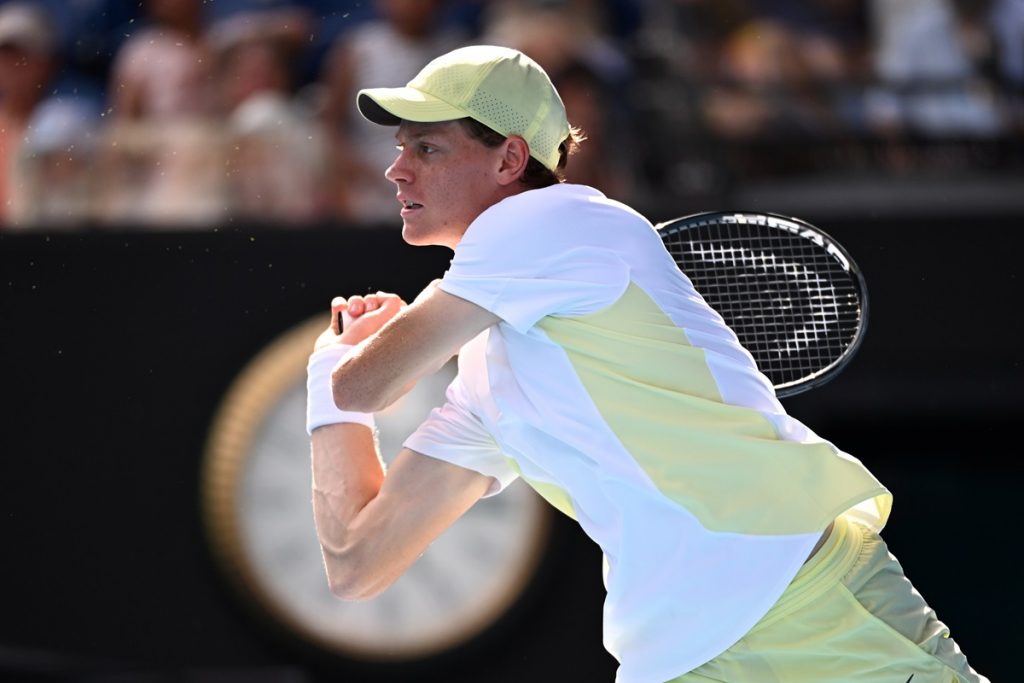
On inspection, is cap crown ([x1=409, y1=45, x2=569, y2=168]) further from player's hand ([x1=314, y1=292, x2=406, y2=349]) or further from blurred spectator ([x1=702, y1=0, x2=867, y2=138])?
blurred spectator ([x1=702, y1=0, x2=867, y2=138])

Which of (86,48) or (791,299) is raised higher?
(791,299)

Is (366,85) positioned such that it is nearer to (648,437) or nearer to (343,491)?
(343,491)

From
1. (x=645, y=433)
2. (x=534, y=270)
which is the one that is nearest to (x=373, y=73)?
(x=534, y=270)

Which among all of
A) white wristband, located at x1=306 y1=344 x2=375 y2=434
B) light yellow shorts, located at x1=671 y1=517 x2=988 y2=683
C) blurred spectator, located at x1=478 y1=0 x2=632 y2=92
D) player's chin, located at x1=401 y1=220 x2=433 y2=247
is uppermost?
player's chin, located at x1=401 y1=220 x2=433 y2=247

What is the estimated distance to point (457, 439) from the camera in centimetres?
265

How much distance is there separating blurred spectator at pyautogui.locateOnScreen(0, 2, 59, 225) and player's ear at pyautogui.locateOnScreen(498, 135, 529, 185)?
3272 mm

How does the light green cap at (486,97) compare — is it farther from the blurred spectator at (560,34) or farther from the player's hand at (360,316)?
the blurred spectator at (560,34)

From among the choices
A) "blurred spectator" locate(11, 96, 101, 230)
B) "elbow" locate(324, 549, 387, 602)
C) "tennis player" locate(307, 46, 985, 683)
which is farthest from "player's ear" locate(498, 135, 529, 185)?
"blurred spectator" locate(11, 96, 101, 230)

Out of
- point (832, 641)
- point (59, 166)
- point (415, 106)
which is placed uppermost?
point (415, 106)

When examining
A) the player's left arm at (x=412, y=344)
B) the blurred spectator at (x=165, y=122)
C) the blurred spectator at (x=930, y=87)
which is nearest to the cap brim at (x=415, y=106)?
the player's left arm at (x=412, y=344)

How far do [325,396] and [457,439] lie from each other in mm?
225

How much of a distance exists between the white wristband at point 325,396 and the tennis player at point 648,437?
10 centimetres

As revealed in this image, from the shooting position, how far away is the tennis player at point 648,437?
238 cm

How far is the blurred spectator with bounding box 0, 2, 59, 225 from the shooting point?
17.9 feet
